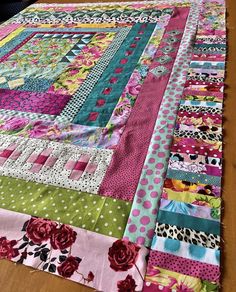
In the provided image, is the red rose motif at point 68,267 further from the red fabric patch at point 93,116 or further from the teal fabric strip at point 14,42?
the teal fabric strip at point 14,42

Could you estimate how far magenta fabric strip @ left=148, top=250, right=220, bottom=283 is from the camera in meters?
0.64

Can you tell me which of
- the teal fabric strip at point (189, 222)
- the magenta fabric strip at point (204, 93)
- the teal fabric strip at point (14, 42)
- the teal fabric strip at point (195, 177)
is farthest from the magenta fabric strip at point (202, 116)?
the teal fabric strip at point (14, 42)

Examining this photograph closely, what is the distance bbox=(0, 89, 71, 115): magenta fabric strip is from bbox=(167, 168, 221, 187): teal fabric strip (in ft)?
1.77

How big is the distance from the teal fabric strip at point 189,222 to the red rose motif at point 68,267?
23cm

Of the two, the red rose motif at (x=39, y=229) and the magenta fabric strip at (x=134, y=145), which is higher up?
the magenta fabric strip at (x=134, y=145)

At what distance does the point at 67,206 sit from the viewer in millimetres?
827

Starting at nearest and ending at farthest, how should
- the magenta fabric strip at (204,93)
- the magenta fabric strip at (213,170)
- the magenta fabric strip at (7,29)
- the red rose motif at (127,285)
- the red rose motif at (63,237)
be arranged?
the red rose motif at (127,285), the red rose motif at (63,237), the magenta fabric strip at (213,170), the magenta fabric strip at (204,93), the magenta fabric strip at (7,29)

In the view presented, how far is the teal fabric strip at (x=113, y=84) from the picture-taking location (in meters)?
1.12

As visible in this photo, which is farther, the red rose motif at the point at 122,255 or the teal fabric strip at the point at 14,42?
the teal fabric strip at the point at 14,42

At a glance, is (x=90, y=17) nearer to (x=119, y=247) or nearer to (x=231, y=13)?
(x=231, y=13)

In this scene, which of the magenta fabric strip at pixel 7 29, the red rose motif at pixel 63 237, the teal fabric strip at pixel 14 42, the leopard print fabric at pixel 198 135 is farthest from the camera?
the magenta fabric strip at pixel 7 29

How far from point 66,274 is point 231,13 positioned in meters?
1.55

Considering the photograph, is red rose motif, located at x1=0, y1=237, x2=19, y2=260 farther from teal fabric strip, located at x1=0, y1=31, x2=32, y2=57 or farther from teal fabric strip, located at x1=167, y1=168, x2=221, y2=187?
teal fabric strip, located at x1=0, y1=31, x2=32, y2=57

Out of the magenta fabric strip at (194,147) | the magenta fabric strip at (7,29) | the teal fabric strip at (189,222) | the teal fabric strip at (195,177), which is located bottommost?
the teal fabric strip at (189,222)
